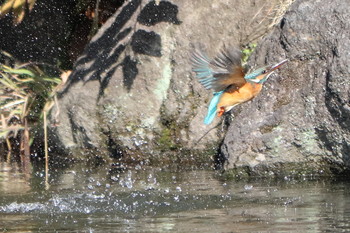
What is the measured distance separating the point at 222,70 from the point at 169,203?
34.6 inches

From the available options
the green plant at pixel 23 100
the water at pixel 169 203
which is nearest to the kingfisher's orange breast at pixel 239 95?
the water at pixel 169 203

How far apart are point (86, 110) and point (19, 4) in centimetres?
103

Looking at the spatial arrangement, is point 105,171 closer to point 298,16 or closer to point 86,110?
point 86,110

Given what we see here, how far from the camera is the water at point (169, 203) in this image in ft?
13.1

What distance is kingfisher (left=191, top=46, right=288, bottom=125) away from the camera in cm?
465

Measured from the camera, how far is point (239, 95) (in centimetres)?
486

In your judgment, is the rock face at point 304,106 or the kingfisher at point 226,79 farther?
the rock face at point 304,106

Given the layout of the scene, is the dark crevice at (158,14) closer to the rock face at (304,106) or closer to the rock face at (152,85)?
the rock face at (152,85)

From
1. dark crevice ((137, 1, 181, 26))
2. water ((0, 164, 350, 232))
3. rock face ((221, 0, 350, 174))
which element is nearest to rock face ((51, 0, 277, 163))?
dark crevice ((137, 1, 181, 26))

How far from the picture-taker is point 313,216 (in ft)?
13.5

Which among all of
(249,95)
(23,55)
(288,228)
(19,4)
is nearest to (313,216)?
(288,228)

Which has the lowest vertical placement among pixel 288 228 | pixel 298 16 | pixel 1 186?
pixel 288 228

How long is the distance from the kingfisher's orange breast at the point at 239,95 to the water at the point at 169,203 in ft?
1.90

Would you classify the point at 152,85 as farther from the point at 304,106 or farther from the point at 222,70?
the point at 222,70
